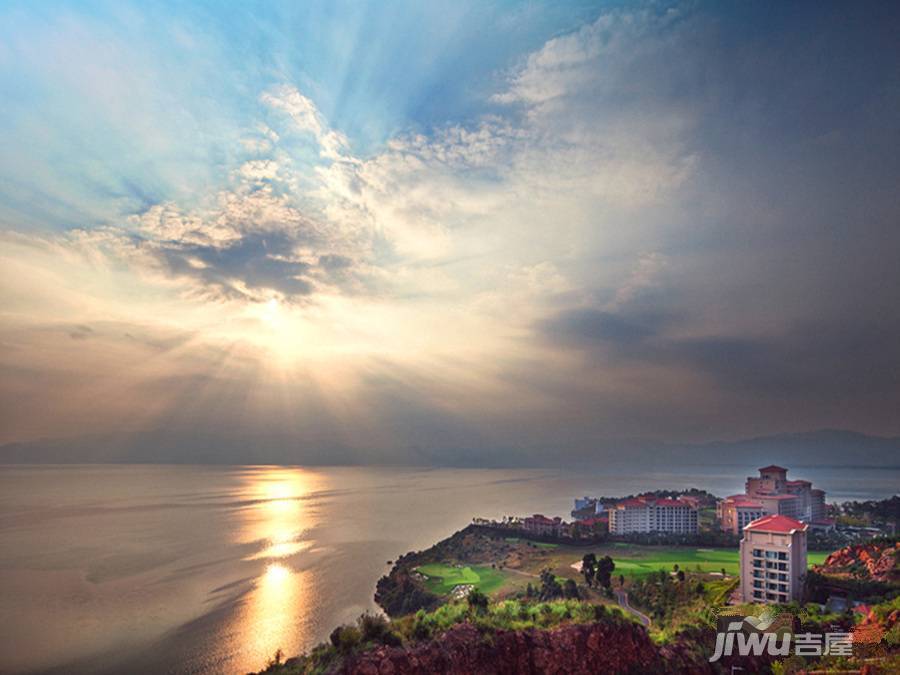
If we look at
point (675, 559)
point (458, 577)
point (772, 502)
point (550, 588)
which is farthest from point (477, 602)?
point (772, 502)

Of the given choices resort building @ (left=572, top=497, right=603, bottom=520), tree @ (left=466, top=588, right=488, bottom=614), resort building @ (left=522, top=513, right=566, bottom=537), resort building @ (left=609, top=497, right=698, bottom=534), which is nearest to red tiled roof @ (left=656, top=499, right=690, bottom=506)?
resort building @ (left=609, top=497, right=698, bottom=534)

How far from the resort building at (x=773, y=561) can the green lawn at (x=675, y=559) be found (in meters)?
2.53

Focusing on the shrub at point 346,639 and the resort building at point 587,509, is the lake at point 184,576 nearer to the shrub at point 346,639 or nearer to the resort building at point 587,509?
the resort building at point 587,509

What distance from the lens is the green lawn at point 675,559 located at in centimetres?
1185

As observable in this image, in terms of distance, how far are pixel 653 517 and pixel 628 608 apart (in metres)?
10.6

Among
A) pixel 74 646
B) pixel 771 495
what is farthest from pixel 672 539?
pixel 74 646

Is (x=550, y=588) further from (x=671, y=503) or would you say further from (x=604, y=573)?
(x=671, y=503)

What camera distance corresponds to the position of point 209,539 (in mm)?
21609

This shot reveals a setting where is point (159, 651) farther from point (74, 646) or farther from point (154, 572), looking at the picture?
point (154, 572)

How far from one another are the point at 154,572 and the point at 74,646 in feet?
20.1

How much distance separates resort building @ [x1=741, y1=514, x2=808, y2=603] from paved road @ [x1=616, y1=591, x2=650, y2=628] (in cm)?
167

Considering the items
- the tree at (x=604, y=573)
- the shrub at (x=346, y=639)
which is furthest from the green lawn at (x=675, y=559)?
the shrub at (x=346, y=639)

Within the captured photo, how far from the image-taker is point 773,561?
8.36 meters

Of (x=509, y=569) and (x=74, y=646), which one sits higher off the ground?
(x=509, y=569)
